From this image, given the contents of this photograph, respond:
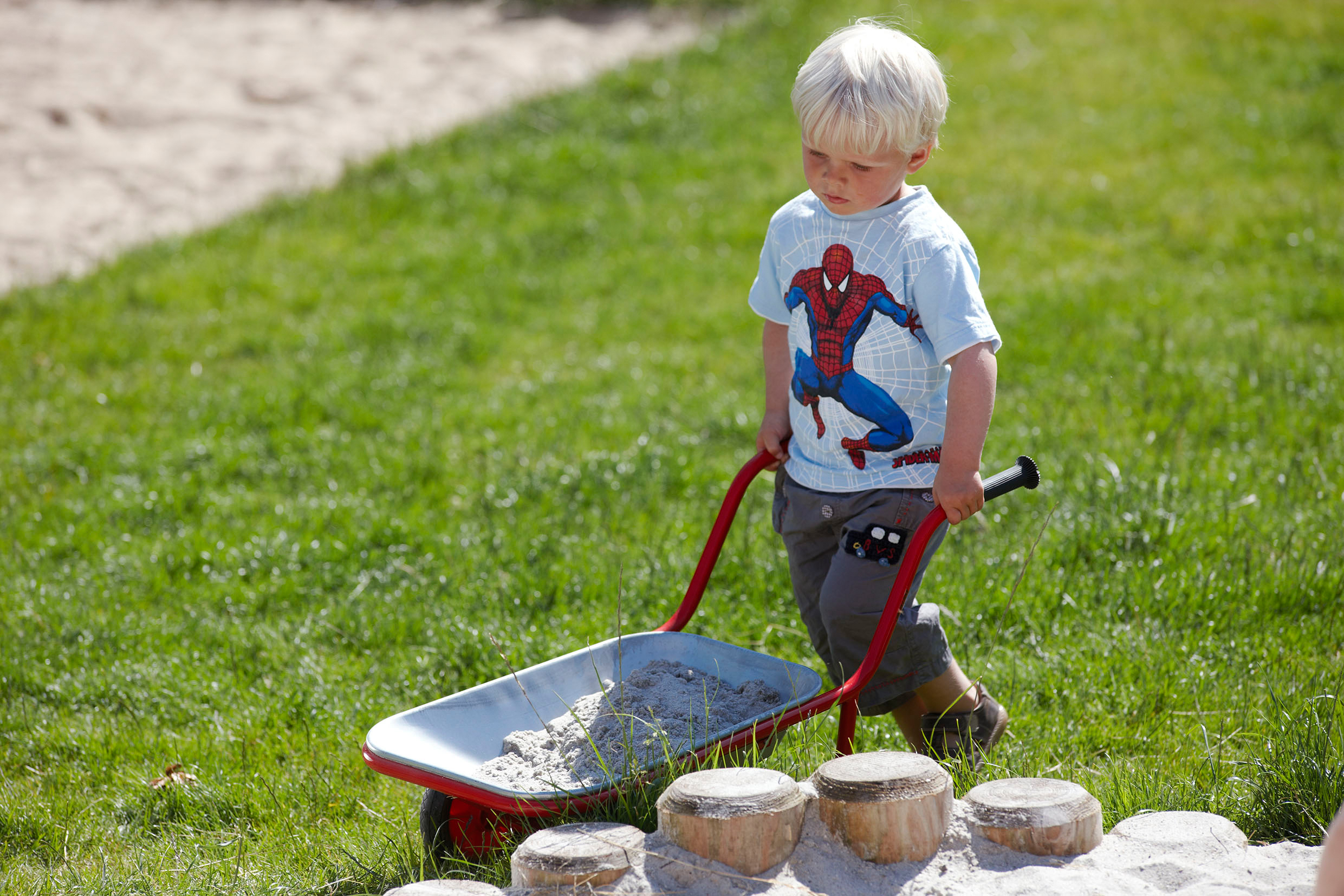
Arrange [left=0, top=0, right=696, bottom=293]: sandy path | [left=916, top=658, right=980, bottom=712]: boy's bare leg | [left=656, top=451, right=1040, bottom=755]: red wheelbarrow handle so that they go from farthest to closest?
[left=0, top=0, right=696, bottom=293]: sandy path, [left=916, top=658, right=980, bottom=712]: boy's bare leg, [left=656, top=451, right=1040, bottom=755]: red wheelbarrow handle

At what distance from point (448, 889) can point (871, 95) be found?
186cm

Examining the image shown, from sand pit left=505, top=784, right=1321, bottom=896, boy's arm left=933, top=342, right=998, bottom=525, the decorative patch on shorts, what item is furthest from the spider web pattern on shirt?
sand pit left=505, top=784, right=1321, bottom=896

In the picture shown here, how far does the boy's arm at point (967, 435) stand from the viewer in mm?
2689

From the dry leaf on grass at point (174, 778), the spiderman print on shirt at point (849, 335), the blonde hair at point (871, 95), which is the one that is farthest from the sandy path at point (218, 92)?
the blonde hair at point (871, 95)

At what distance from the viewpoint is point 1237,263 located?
7023 mm

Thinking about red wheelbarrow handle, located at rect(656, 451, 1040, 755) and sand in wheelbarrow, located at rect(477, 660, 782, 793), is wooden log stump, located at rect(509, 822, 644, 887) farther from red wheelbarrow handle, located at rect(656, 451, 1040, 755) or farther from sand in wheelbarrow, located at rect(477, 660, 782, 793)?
red wheelbarrow handle, located at rect(656, 451, 1040, 755)

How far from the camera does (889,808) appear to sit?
2.35m

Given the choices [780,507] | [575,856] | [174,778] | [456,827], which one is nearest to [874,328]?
[780,507]

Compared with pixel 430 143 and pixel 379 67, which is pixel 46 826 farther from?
pixel 379 67

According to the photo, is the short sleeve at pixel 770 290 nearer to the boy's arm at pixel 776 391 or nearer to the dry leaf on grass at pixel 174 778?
the boy's arm at pixel 776 391

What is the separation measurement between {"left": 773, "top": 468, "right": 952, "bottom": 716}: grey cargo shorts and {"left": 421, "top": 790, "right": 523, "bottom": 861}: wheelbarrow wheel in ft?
3.07

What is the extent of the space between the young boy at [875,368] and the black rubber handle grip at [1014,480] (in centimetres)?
8

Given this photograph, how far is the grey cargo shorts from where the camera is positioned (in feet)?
9.63

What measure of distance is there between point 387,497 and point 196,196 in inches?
220
